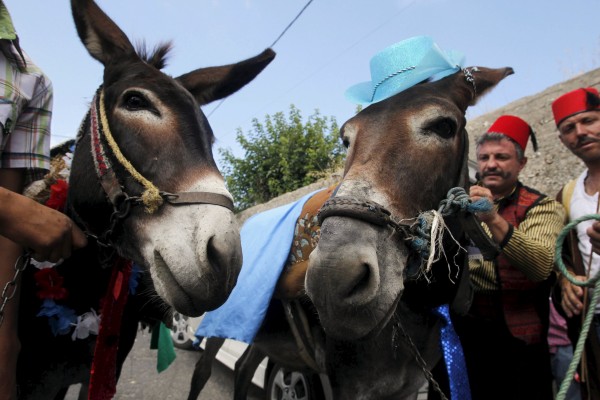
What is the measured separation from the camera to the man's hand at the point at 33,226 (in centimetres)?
117

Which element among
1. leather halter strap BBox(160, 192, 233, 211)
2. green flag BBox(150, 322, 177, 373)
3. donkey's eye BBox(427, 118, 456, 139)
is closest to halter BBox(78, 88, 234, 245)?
leather halter strap BBox(160, 192, 233, 211)

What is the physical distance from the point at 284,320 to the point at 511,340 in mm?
1445

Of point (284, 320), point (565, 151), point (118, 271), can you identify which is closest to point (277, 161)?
point (565, 151)

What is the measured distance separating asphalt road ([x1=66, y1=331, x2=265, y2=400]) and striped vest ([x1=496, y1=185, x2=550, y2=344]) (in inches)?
139

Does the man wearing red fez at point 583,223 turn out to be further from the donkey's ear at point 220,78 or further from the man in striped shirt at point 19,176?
the man in striped shirt at point 19,176

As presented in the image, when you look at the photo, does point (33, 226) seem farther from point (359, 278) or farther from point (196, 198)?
point (359, 278)

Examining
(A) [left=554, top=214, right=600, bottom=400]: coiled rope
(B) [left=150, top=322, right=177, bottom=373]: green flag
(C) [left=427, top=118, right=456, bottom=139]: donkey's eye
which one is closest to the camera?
(A) [left=554, top=214, right=600, bottom=400]: coiled rope

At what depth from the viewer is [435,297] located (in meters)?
2.20

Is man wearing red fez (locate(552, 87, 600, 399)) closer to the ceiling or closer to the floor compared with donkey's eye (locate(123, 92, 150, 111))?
closer to the floor

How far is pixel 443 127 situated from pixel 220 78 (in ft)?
4.00

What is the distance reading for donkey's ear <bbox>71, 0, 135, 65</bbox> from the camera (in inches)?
74.2

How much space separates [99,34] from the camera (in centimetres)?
194

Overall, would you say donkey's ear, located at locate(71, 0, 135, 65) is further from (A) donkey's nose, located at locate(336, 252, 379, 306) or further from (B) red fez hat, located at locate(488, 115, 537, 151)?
(B) red fez hat, located at locate(488, 115, 537, 151)

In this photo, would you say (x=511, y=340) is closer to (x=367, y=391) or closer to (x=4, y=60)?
(x=367, y=391)
